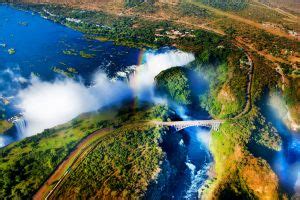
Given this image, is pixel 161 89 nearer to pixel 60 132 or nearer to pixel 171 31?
pixel 60 132

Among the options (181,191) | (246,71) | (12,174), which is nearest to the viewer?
(12,174)

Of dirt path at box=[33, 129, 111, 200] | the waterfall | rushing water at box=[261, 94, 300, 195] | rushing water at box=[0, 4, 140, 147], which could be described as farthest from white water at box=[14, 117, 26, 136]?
rushing water at box=[261, 94, 300, 195]

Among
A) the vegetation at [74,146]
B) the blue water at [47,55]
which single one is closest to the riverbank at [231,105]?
the vegetation at [74,146]

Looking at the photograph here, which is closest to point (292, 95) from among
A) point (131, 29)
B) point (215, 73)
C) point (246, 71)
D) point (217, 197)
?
point (246, 71)

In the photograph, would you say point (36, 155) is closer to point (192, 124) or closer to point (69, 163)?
point (69, 163)

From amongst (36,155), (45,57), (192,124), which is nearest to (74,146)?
(36,155)
